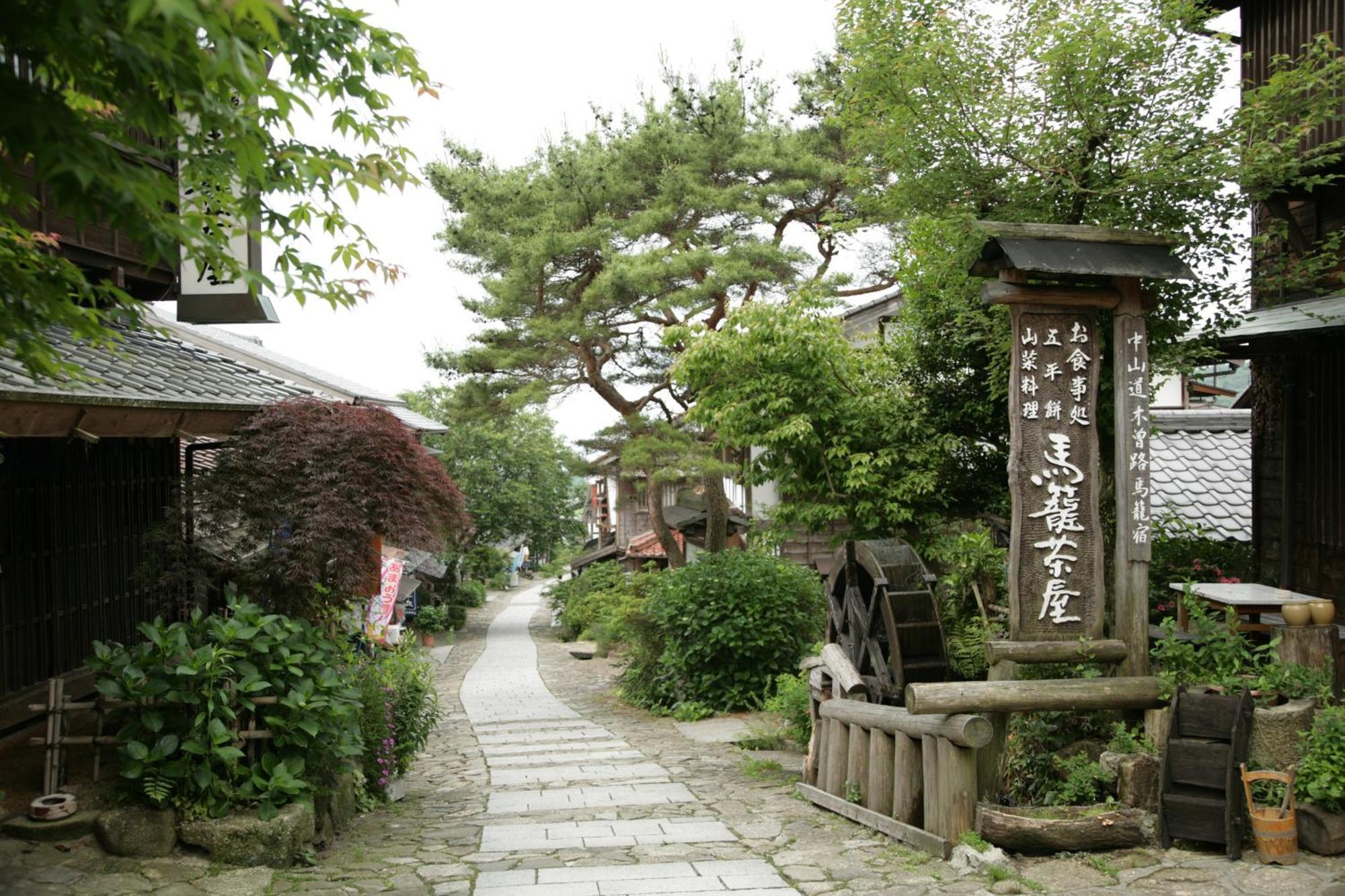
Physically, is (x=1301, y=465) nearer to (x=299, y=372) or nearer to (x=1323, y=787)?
(x=1323, y=787)

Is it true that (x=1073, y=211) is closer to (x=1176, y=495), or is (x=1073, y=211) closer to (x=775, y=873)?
(x=775, y=873)

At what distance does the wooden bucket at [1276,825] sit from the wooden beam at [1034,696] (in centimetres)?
101

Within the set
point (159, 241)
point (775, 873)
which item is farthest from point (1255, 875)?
point (159, 241)

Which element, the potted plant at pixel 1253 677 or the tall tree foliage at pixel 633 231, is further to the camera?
the tall tree foliage at pixel 633 231

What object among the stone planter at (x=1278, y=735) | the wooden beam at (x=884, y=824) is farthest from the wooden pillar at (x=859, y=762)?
the stone planter at (x=1278, y=735)

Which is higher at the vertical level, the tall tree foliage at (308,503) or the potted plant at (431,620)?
the tall tree foliage at (308,503)

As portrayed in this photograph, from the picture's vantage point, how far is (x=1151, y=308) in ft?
26.6

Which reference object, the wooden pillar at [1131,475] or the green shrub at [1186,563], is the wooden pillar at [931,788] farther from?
the green shrub at [1186,563]

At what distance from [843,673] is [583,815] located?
2779mm

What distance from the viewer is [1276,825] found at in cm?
605

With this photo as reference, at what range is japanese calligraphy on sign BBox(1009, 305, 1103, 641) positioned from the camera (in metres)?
7.46

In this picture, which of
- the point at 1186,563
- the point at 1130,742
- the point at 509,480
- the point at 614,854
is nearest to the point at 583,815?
the point at 614,854

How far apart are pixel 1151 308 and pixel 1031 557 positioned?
230cm

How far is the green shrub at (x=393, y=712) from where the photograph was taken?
9781mm
